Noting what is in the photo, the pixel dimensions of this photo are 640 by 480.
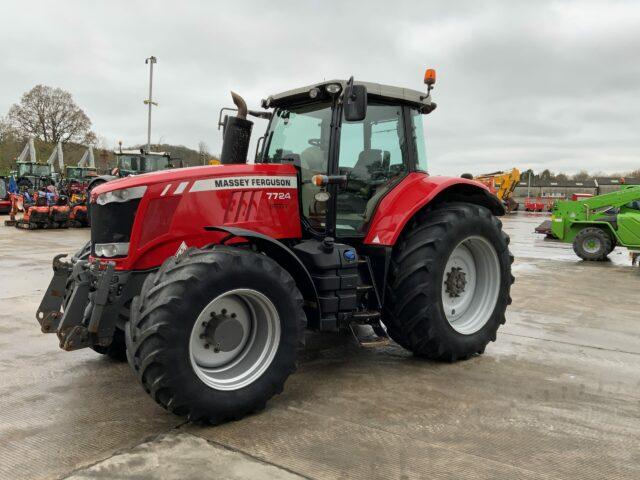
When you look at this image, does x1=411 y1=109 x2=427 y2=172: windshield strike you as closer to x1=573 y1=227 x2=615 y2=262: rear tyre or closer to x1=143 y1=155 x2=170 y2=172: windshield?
x1=573 y1=227 x2=615 y2=262: rear tyre

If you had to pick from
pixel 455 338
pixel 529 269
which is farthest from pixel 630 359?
pixel 529 269

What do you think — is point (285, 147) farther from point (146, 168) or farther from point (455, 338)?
point (146, 168)

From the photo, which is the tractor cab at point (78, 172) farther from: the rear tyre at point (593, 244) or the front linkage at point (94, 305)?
the front linkage at point (94, 305)

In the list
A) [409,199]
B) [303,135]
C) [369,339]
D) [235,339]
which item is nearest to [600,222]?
[409,199]

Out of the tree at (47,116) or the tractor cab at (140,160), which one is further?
the tree at (47,116)

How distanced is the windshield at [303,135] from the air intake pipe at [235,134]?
0.29 m

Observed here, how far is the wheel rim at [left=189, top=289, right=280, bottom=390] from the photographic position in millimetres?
3088

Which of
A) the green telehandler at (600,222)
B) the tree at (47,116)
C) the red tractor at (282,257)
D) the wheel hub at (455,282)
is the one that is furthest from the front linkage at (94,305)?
the tree at (47,116)

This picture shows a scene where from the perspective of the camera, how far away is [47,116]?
42906mm

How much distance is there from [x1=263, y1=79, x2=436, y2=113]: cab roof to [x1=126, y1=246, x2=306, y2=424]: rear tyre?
1.61 m

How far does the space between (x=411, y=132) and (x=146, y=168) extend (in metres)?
16.6

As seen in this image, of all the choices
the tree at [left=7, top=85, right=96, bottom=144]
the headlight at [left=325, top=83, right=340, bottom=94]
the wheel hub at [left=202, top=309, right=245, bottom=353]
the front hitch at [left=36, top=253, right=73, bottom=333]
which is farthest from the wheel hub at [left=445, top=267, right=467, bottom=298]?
the tree at [left=7, top=85, right=96, bottom=144]

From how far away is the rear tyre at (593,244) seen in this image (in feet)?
38.8

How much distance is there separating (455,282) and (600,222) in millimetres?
9505
